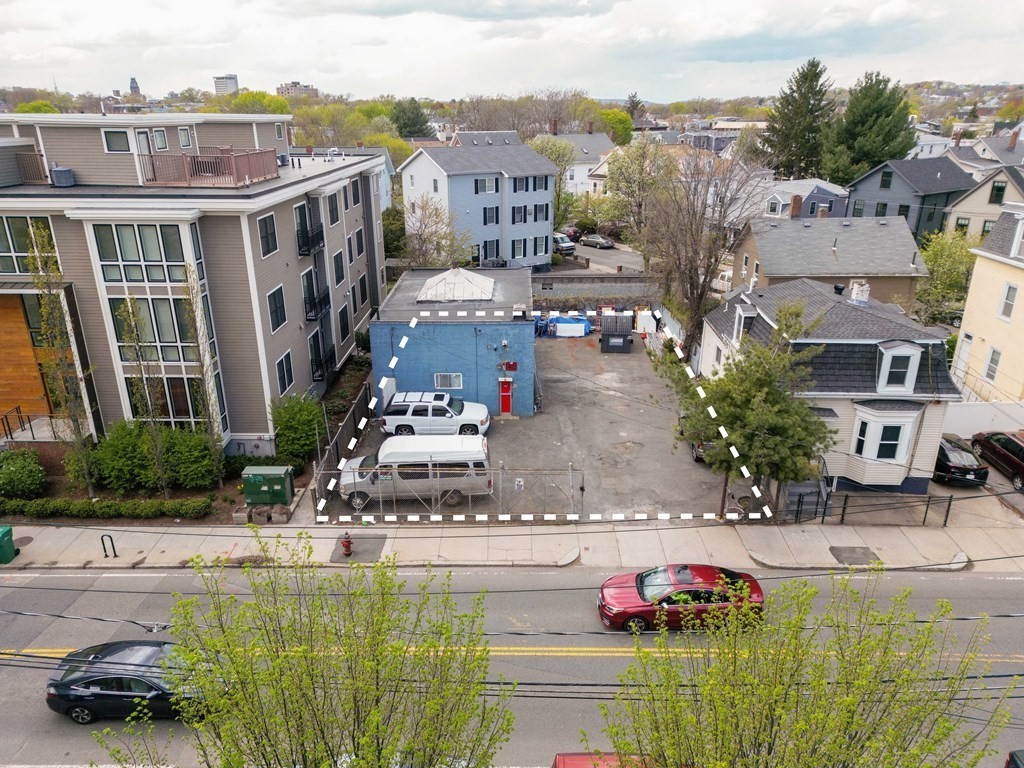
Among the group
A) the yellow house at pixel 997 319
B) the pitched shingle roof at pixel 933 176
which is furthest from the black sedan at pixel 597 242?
the yellow house at pixel 997 319

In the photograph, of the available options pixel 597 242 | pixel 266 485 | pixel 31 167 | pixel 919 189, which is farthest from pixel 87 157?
pixel 919 189

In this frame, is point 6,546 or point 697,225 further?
point 697,225

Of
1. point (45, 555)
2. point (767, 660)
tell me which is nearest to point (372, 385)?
point (45, 555)

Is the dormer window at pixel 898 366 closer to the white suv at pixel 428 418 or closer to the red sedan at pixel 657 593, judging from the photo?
the red sedan at pixel 657 593

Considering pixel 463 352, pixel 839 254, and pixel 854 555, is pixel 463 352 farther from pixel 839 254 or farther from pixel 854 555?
pixel 839 254

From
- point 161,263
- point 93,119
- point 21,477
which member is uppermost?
point 93,119

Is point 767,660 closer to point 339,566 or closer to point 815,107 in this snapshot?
point 339,566
